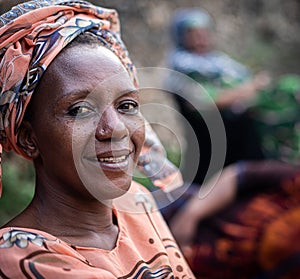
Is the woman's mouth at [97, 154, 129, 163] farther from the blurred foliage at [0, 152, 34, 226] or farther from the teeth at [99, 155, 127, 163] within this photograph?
the blurred foliage at [0, 152, 34, 226]

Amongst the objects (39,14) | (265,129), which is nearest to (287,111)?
(265,129)

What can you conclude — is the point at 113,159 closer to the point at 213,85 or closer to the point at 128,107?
the point at 128,107

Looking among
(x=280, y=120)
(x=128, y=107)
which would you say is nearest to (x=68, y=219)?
(x=128, y=107)

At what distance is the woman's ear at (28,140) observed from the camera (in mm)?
2029

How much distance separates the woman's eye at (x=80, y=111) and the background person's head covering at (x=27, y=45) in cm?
13

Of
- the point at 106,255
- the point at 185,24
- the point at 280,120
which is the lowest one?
the point at 280,120

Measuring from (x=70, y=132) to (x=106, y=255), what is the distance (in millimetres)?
362

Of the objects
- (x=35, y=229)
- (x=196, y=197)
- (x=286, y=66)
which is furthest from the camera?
(x=286, y=66)

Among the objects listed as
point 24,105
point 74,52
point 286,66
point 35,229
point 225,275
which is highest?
point 74,52

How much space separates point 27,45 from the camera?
1974mm

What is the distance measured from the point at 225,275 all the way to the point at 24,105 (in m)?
2.63

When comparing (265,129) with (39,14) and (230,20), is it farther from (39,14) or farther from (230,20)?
(230,20)

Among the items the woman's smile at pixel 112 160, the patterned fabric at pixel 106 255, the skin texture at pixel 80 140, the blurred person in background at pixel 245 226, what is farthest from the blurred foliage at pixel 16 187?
the woman's smile at pixel 112 160

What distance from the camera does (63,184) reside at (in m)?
2.03
